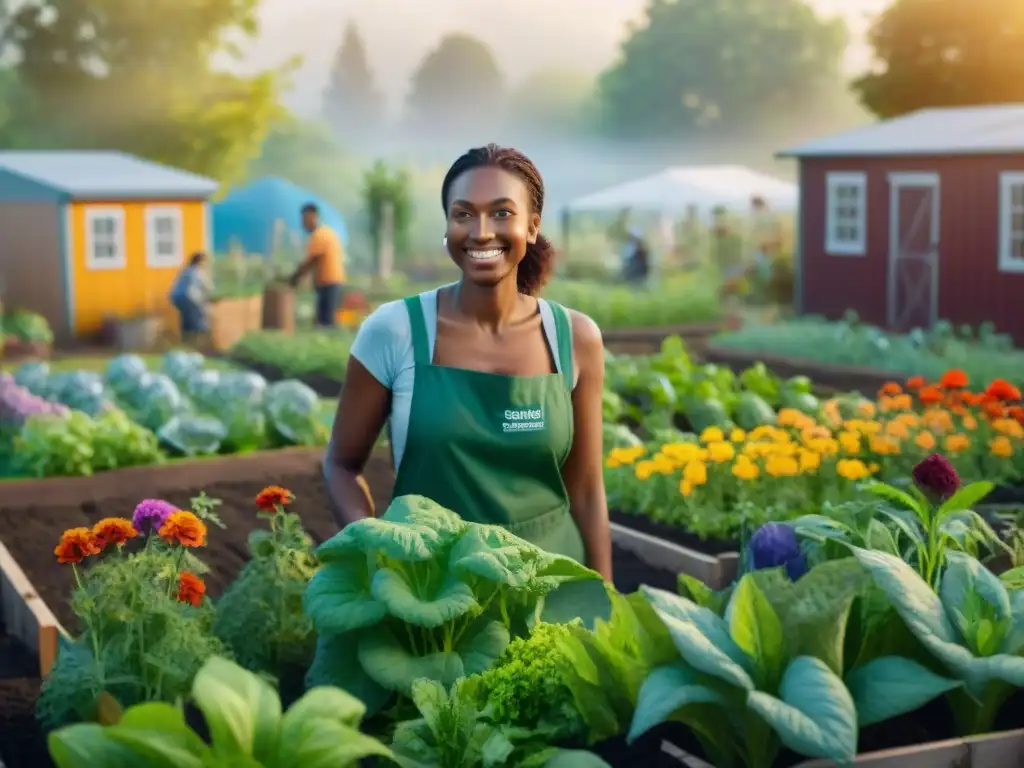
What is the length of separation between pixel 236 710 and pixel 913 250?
19.7 metres

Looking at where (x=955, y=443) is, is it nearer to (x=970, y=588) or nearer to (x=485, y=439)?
(x=485, y=439)

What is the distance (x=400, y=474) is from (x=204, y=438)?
6.27 metres

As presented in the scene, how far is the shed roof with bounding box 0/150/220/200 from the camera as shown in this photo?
23250mm

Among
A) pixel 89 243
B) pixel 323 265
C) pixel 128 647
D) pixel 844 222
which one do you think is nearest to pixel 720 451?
pixel 128 647

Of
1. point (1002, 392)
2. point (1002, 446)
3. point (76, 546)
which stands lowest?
point (1002, 446)

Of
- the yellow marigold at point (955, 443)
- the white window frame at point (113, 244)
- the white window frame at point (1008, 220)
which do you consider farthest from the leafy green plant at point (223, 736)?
the white window frame at point (113, 244)

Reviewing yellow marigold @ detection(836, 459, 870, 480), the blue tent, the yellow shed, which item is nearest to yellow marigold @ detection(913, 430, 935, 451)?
yellow marigold @ detection(836, 459, 870, 480)

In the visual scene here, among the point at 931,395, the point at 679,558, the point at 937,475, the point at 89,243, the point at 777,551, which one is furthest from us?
the point at 89,243

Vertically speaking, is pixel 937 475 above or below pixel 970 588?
above

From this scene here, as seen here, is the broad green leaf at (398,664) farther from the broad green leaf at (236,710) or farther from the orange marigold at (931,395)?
the orange marigold at (931,395)

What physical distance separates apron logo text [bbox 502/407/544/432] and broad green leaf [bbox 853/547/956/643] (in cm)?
105

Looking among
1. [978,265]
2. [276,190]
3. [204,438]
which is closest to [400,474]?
[204,438]

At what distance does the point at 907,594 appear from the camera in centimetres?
322

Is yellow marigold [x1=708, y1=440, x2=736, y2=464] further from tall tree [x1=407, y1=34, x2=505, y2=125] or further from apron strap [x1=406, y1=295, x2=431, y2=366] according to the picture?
tall tree [x1=407, y1=34, x2=505, y2=125]
